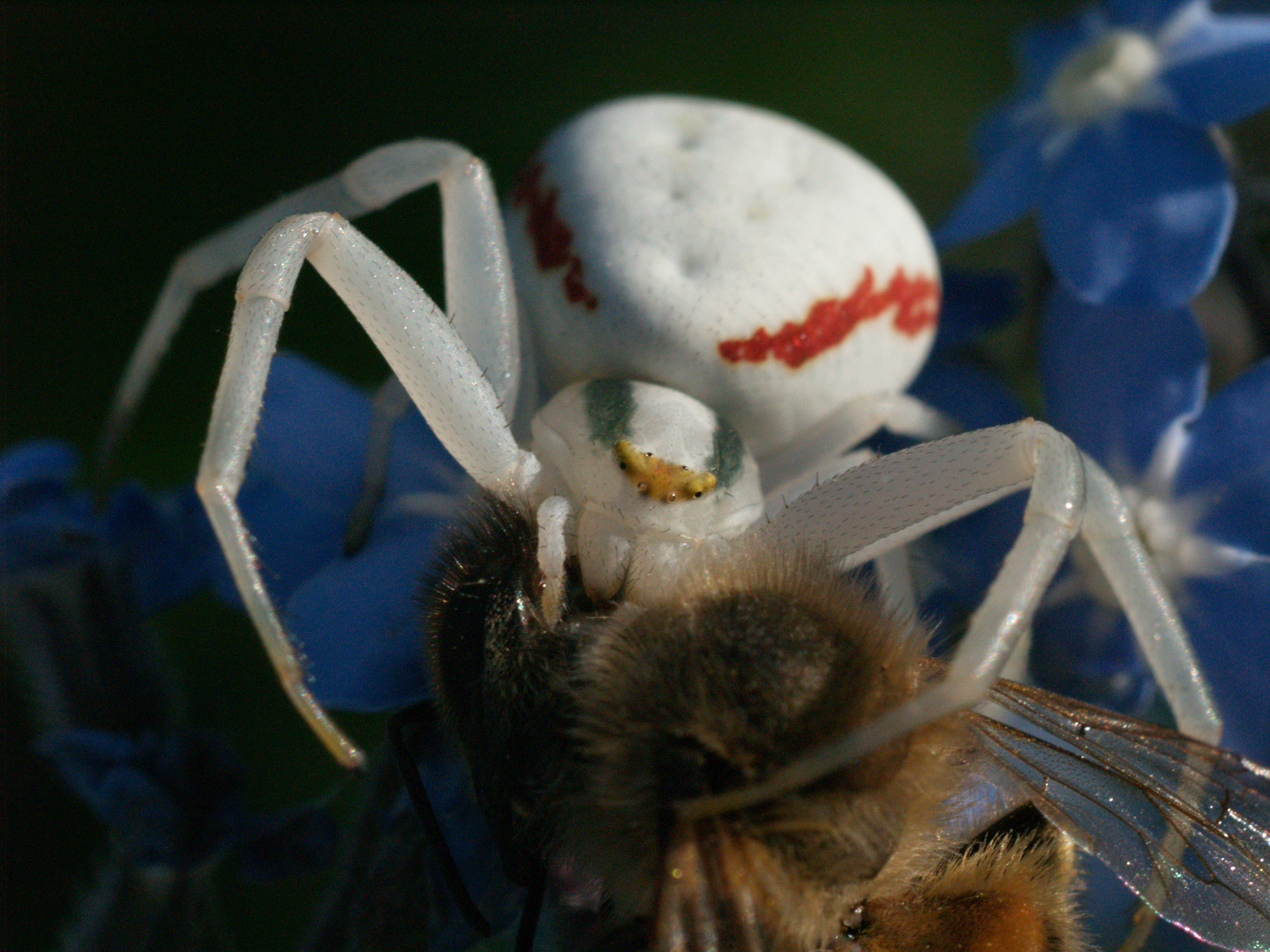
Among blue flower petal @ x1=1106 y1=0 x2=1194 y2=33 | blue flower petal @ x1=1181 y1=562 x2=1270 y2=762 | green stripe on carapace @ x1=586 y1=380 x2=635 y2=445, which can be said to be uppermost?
blue flower petal @ x1=1106 y1=0 x2=1194 y2=33

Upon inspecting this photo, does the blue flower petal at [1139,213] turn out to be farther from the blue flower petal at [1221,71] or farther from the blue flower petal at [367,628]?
the blue flower petal at [367,628]

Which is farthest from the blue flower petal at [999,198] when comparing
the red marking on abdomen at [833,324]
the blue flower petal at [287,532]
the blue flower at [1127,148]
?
the blue flower petal at [287,532]

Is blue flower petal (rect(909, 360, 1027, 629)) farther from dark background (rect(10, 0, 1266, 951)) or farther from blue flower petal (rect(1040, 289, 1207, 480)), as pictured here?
dark background (rect(10, 0, 1266, 951))

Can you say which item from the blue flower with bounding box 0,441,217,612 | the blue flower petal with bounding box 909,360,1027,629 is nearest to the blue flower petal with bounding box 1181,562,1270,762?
the blue flower petal with bounding box 909,360,1027,629

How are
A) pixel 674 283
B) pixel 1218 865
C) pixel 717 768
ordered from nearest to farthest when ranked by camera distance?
pixel 717 768
pixel 1218 865
pixel 674 283

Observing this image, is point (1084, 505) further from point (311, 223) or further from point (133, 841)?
point (133, 841)

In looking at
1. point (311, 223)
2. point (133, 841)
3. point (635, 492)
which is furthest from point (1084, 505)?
point (133, 841)

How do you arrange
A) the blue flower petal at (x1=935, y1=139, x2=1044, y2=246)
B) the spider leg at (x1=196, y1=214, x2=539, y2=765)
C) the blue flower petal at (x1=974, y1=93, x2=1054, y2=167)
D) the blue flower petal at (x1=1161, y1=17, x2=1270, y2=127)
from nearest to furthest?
the spider leg at (x1=196, y1=214, x2=539, y2=765)
the blue flower petal at (x1=1161, y1=17, x2=1270, y2=127)
the blue flower petal at (x1=935, y1=139, x2=1044, y2=246)
the blue flower petal at (x1=974, y1=93, x2=1054, y2=167)
